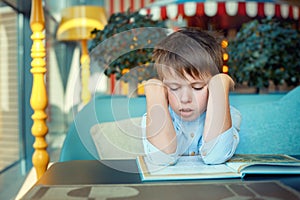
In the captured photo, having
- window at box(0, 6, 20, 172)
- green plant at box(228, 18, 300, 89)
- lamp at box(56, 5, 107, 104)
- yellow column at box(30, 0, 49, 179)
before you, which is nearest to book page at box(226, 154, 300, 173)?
yellow column at box(30, 0, 49, 179)

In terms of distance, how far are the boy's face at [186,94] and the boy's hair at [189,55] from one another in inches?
0.5

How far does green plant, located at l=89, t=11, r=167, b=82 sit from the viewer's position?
1138 millimetres

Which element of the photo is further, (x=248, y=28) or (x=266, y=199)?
(x=248, y=28)

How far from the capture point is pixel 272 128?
52.7 inches

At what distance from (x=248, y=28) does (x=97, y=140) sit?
1.33m

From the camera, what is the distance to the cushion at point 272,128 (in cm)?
130

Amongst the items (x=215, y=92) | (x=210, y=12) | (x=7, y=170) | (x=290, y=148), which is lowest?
(x=7, y=170)

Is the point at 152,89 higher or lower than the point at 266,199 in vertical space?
higher

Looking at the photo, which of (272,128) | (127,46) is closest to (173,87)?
(127,46)

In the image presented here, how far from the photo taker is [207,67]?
917 millimetres

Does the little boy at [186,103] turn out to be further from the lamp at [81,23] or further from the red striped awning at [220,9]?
the lamp at [81,23]

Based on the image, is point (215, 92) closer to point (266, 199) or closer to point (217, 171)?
point (217, 171)

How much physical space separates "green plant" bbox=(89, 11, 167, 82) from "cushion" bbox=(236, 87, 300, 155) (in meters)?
0.39

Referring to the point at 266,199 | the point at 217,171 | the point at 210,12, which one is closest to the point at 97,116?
the point at 217,171
